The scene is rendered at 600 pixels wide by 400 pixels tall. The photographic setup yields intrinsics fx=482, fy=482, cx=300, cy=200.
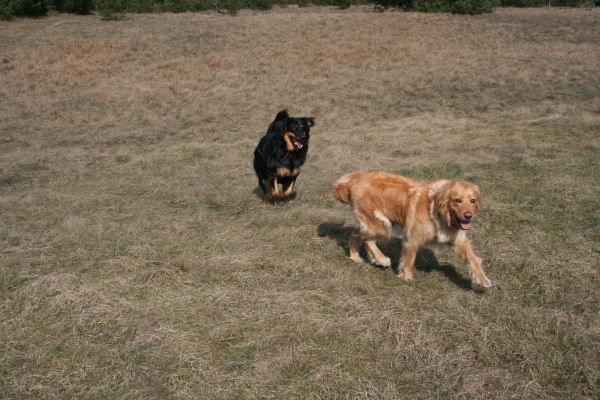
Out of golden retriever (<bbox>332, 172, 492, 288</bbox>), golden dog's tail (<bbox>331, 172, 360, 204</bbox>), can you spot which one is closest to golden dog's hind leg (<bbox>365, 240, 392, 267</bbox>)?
golden retriever (<bbox>332, 172, 492, 288</bbox>)

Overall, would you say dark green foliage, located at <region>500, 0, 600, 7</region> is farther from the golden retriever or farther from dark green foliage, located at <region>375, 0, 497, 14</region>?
the golden retriever

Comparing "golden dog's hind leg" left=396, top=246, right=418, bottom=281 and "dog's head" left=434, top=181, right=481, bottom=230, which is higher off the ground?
"dog's head" left=434, top=181, right=481, bottom=230

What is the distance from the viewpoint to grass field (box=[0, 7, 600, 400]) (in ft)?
13.4

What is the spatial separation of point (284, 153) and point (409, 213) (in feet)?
10.7

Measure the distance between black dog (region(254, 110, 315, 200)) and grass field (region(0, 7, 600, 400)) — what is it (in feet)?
1.56

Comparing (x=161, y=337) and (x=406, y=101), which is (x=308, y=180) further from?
(x=406, y=101)

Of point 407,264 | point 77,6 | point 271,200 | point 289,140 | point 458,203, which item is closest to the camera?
point 458,203

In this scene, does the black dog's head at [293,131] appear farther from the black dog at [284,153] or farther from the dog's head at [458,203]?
the dog's head at [458,203]

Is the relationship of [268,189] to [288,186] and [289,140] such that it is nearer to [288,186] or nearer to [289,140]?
[288,186]

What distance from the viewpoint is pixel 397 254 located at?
6.32 meters

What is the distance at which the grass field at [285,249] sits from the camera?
4082mm

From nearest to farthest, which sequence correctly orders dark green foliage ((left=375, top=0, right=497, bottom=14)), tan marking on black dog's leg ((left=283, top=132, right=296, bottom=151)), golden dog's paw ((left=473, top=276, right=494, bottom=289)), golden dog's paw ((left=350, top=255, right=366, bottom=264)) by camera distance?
golden dog's paw ((left=473, top=276, right=494, bottom=289))
golden dog's paw ((left=350, top=255, right=366, bottom=264))
tan marking on black dog's leg ((left=283, top=132, right=296, bottom=151))
dark green foliage ((left=375, top=0, right=497, bottom=14))

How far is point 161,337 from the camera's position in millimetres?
4492

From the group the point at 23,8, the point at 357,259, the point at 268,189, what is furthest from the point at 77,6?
the point at 357,259
